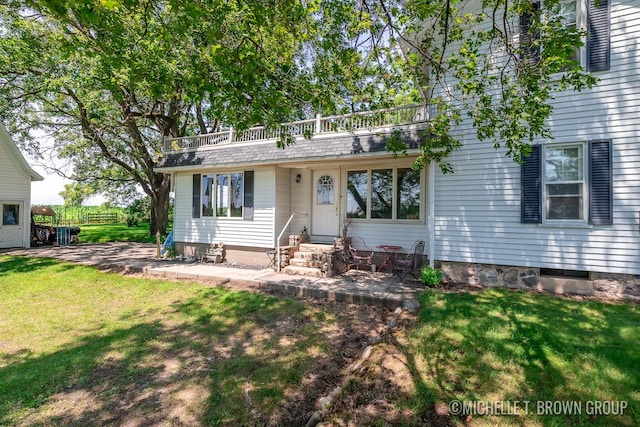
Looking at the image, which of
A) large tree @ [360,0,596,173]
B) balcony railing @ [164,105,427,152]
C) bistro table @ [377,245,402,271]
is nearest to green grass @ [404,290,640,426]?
large tree @ [360,0,596,173]

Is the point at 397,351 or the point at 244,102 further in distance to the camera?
the point at 244,102

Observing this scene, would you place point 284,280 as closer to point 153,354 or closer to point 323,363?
point 153,354

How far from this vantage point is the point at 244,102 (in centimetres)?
531

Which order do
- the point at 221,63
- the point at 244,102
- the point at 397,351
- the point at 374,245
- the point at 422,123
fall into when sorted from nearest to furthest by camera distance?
the point at 397,351
the point at 221,63
the point at 244,102
the point at 422,123
the point at 374,245

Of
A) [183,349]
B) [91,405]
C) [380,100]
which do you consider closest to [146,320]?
[183,349]

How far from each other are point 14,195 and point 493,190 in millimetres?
19960

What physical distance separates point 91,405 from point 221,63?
15.2ft

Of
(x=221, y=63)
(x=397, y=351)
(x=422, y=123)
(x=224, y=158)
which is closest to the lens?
(x=397, y=351)

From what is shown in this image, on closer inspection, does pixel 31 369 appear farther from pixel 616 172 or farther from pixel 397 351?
pixel 616 172

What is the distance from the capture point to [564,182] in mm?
6508

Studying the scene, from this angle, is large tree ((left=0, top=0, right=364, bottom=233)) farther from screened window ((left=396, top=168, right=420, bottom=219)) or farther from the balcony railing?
screened window ((left=396, top=168, right=420, bottom=219))

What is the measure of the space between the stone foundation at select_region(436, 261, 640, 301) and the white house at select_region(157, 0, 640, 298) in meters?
0.02

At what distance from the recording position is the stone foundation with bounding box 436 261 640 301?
19.8 ft

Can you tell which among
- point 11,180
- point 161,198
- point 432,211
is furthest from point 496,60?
point 11,180
